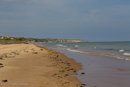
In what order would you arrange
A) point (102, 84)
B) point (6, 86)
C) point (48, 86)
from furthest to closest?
point (102, 84) < point (48, 86) < point (6, 86)

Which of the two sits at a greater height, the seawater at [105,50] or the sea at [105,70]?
the sea at [105,70]

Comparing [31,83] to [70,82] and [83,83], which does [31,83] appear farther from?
[83,83]

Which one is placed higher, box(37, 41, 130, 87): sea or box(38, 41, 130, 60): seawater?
box(37, 41, 130, 87): sea

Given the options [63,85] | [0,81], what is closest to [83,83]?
[63,85]

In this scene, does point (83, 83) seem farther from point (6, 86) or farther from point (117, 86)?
point (6, 86)

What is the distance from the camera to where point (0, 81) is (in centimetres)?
692

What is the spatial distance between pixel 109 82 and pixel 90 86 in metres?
1.19

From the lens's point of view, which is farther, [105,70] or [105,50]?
[105,50]

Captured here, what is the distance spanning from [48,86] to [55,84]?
0.45 m

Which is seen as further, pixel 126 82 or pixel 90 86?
pixel 126 82

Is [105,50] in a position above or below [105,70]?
below

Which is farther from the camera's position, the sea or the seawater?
the seawater

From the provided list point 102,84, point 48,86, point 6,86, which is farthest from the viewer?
point 102,84

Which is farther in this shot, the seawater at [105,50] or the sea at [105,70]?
the seawater at [105,50]
